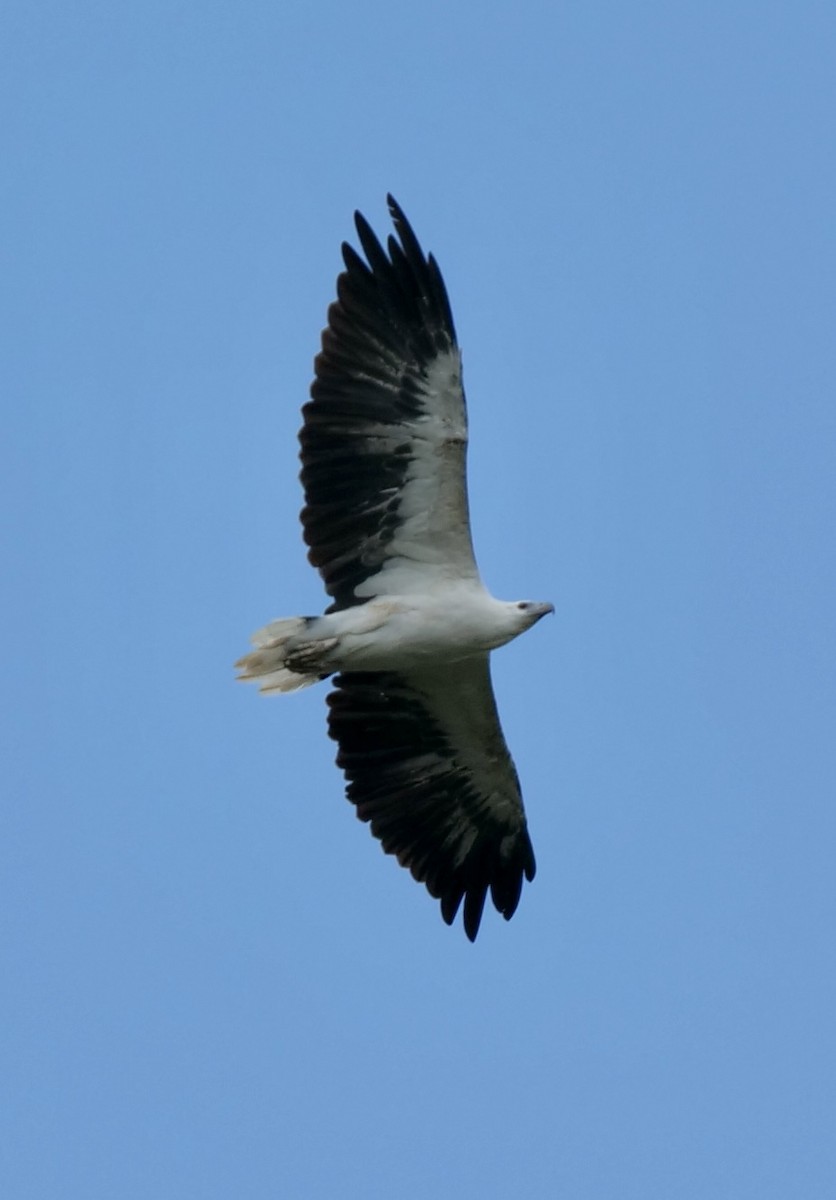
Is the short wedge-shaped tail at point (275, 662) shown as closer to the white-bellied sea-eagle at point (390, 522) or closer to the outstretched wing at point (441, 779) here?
the white-bellied sea-eagle at point (390, 522)

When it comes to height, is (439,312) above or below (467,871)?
above

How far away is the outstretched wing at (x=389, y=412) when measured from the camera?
1365cm

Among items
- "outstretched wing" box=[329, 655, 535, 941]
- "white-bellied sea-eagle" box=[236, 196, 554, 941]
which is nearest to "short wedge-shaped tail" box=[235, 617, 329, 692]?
"white-bellied sea-eagle" box=[236, 196, 554, 941]

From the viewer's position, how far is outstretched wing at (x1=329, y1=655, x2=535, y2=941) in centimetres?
1476

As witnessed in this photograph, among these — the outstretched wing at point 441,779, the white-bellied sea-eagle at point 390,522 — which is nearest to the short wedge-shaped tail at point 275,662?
the white-bellied sea-eagle at point 390,522

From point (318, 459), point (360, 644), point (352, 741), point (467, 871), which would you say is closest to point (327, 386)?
point (318, 459)

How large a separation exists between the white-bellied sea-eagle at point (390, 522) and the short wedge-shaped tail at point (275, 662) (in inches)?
0.4

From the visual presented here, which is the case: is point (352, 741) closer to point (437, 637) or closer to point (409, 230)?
point (437, 637)

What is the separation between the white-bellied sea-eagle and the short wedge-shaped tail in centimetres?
1

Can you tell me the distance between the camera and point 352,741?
1490 cm

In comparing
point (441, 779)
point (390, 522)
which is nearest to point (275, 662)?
point (390, 522)

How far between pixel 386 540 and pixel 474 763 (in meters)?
1.89

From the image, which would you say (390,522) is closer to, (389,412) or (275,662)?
(389,412)

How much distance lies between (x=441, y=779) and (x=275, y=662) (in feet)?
5.54
